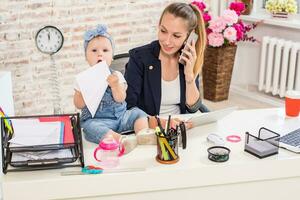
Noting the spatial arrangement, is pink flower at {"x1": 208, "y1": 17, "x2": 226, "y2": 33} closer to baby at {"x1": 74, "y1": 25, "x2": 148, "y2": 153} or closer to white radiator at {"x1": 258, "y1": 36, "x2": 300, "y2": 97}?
white radiator at {"x1": 258, "y1": 36, "x2": 300, "y2": 97}

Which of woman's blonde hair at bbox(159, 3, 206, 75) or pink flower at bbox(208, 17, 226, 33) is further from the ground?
woman's blonde hair at bbox(159, 3, 206, 75)

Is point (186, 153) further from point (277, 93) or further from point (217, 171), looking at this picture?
point (277, 93)

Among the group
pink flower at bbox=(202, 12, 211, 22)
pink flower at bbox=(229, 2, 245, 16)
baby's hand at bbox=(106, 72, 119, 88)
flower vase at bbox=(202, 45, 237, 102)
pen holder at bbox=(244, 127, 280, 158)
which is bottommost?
flower vase at bbox=(202, 45, 237, 102)

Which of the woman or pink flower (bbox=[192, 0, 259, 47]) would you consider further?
pink flower (bbox=[192, 0, 259, 47])

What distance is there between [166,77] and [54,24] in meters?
1.83

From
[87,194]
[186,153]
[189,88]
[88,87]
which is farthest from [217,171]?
[189,88]

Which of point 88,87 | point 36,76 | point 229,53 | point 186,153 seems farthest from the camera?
point 229,53

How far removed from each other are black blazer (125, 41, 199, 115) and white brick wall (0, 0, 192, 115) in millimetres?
1706

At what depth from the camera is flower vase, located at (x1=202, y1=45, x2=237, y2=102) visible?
427 centimetres

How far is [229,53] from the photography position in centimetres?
429

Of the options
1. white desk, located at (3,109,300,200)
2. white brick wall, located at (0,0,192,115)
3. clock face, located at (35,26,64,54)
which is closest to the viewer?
white desk, located at (3,109,300,200)

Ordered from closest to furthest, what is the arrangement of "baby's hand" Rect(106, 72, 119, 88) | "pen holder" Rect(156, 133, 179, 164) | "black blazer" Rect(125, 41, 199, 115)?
"pen holder" Rect(156, 133, 179, 164), "baby's hand" Rect(106, 72, 119, 88), "black blazer" Rect(125, 41, 199, 115)

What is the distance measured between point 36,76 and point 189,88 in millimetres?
1992

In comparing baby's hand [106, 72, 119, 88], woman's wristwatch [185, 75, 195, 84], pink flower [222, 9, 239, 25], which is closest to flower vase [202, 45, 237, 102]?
pink flower [222, 9, 239, 25]
